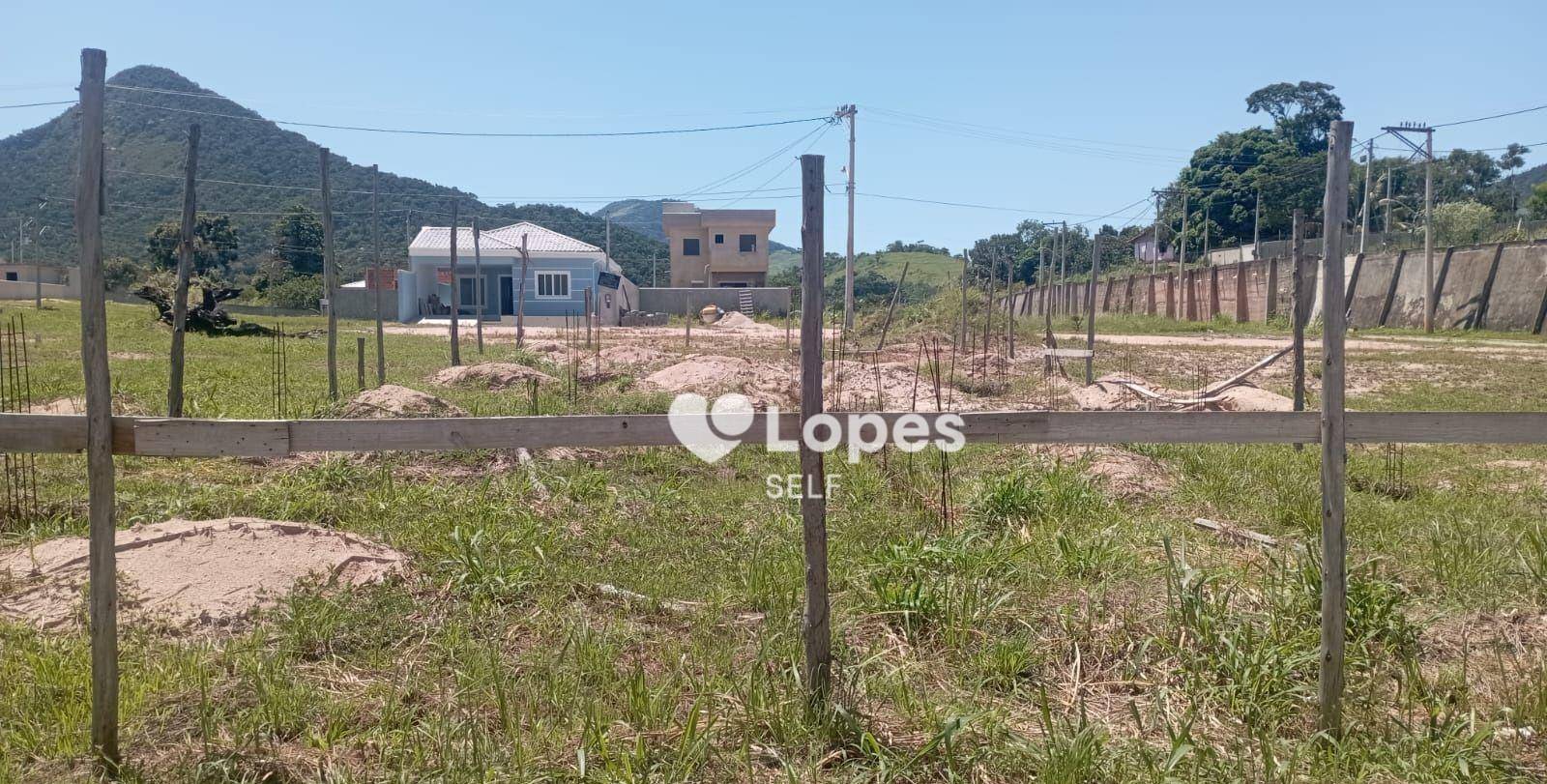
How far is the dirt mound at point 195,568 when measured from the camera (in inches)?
158

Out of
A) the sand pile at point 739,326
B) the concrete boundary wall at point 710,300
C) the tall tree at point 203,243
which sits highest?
the tall tree at point 203,243

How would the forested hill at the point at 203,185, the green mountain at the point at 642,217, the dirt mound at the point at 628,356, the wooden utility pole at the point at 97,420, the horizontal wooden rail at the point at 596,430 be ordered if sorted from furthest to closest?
1. the green mountain at the point at 642,217
2. the forested hill at the point at 203,185
3. the dirt mound at the point at 628,356
4. the horizontal wooden rail at the point at 596,430
5. the wooden utility pole at the point at 97,420

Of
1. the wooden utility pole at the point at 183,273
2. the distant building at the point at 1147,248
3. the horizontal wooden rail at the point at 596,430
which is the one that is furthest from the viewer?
the distant building at the point at 1147,248

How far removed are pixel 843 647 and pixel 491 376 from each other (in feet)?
33.5

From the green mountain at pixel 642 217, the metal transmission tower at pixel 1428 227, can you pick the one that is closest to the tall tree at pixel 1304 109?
the metal transmission tower at pixel 1428 227

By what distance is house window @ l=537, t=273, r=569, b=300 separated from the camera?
38.6 m

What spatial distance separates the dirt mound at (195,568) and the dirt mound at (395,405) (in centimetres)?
374

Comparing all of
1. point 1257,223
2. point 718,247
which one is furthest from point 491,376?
point 1257,223

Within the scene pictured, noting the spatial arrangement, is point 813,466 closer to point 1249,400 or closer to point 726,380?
point 1249,400

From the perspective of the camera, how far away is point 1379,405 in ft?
37.2

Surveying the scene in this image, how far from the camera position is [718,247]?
48750 mm

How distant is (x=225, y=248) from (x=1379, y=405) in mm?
51936

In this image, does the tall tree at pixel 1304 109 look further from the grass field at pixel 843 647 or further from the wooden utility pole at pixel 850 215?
the grass field at pixel 843 647

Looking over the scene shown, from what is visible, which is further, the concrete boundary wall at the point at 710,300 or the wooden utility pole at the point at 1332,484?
the concrete boundary wall at the point at 710,300
